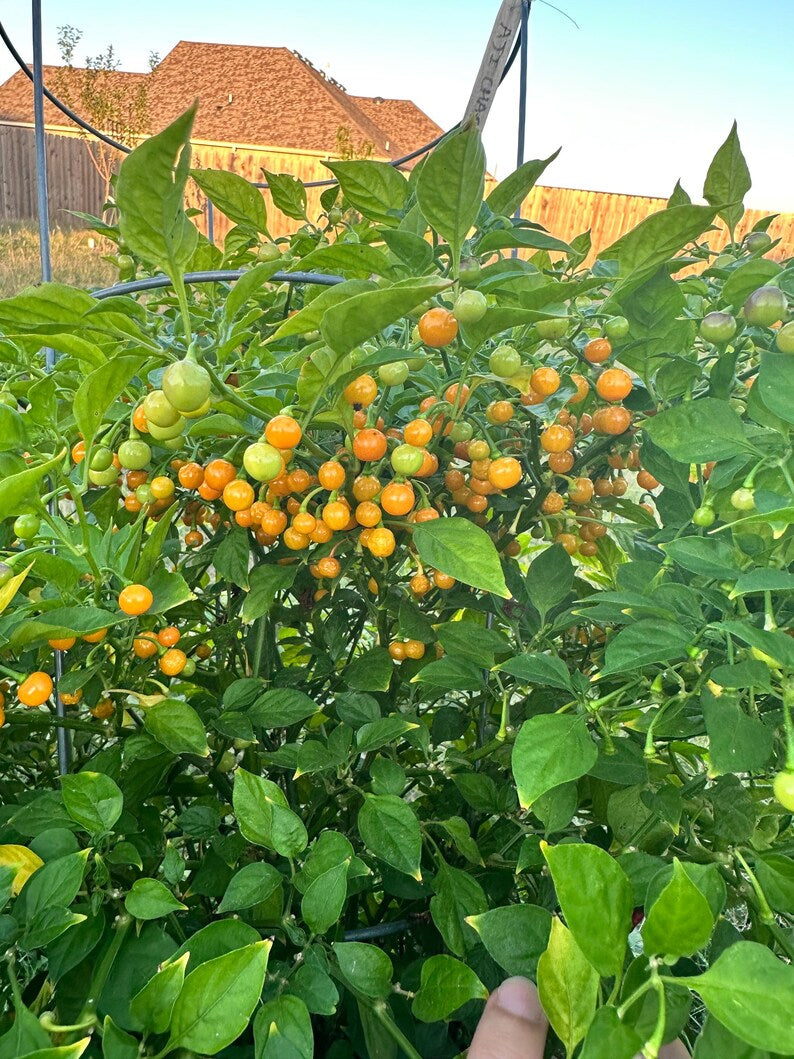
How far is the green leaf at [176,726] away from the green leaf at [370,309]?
0.23m

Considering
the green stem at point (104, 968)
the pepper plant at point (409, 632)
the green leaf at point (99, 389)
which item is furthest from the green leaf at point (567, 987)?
the green leaf at point (99, 389)

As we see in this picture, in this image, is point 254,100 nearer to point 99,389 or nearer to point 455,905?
point 99,389

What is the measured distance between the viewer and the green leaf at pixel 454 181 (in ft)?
1.12

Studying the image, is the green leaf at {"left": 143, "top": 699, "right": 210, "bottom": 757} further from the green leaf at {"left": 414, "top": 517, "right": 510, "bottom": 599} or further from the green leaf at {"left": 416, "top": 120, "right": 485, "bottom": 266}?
the green leaf at {"left": 416, "top": 120, "right": 485, "bottom": 266}

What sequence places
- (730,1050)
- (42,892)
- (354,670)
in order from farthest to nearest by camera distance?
(354,670), (42,892), (730,1050)

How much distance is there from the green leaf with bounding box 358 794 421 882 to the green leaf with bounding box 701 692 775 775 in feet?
0.53

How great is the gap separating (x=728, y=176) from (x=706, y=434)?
222 millimetres

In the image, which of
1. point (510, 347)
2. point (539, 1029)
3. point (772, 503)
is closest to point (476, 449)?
point (510, 347)

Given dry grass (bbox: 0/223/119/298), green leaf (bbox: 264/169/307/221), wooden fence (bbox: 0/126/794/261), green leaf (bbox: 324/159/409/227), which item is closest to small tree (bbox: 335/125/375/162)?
green leaf (bbox: 264/169/307/221)

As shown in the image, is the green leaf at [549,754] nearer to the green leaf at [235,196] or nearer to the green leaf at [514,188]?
the green leaf at [514,188]

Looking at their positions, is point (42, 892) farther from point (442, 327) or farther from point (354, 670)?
point (442, 327)

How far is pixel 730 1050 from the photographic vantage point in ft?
0.89

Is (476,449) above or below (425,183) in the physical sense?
below

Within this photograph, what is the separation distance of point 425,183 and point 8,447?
25 cm
